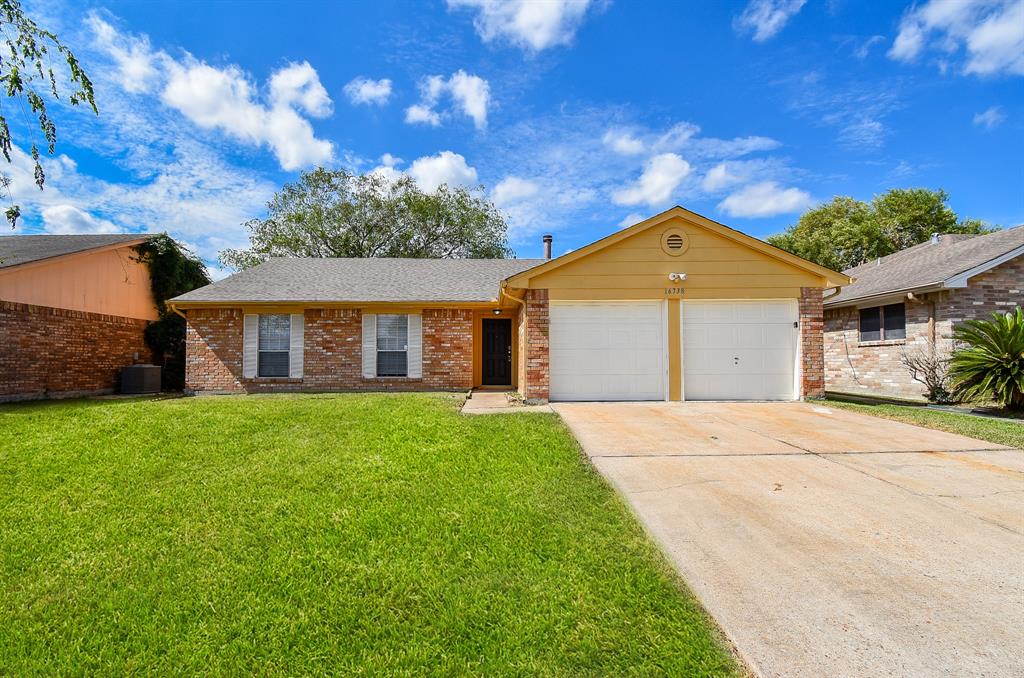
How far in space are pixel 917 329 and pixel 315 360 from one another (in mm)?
15263

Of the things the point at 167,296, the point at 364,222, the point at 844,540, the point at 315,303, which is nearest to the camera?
the point at 844,540

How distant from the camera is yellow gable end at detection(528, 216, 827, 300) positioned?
9.84 metres

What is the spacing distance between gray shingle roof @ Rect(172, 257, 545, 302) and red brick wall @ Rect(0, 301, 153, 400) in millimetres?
3606

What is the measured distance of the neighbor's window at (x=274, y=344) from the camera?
11922mm

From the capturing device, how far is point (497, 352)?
12.8 meters

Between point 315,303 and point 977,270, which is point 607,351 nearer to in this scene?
point 315,303

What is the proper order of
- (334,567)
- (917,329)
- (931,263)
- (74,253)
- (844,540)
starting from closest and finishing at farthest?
(334,567)
(844,540)
(917,329)
(74,253)
(931,263)

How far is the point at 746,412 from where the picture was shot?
8.45m

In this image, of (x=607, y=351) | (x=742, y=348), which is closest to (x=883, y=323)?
(x=742, y=348)

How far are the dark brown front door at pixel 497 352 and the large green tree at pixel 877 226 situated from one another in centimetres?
2333

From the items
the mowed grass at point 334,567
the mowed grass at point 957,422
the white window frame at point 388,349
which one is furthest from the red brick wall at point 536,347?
the mowed grass at point 957,422

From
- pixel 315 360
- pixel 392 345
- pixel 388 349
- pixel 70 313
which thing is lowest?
pixel 315 360

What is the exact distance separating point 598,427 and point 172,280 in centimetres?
1585

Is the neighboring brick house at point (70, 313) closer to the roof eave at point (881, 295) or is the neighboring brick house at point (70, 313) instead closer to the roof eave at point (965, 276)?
the roof eave at point (881, 295)
